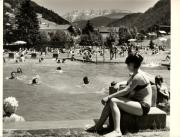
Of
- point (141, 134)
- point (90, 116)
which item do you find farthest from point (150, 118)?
point (90, 116)

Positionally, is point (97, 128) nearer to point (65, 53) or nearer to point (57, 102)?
point (57, 102)

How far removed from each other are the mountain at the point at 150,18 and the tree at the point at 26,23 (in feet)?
3.27

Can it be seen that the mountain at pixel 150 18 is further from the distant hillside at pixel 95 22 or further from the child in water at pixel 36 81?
the child in water at pixel 36 81

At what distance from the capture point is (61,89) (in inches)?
171

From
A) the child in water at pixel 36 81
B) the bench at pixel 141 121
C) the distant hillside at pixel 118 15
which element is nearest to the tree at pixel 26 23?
the child in water at pixel 36 81

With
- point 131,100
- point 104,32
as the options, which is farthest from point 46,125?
point 104,32

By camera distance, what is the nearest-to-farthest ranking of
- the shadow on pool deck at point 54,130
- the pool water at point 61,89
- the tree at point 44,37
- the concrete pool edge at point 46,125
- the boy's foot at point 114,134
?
the boy's foot at point 114,134, the shadow on pool deck at point 54,130, the concrete pool edge at point 46,125, the pool water at point 61,89, the tree at point 44,37

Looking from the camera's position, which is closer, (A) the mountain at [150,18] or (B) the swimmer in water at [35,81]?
(B) the swimmer in water at [35,81]

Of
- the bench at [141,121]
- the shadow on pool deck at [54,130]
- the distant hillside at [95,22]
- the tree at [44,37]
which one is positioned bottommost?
the shadow on pool deck at [54,130]

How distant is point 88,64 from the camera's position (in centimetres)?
454

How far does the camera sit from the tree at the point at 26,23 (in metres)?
4.31

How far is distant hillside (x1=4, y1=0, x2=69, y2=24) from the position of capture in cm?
407

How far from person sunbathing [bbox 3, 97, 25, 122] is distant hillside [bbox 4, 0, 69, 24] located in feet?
3.24

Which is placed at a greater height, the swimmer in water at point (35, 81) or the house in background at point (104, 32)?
the house in background at point (104, 32)
